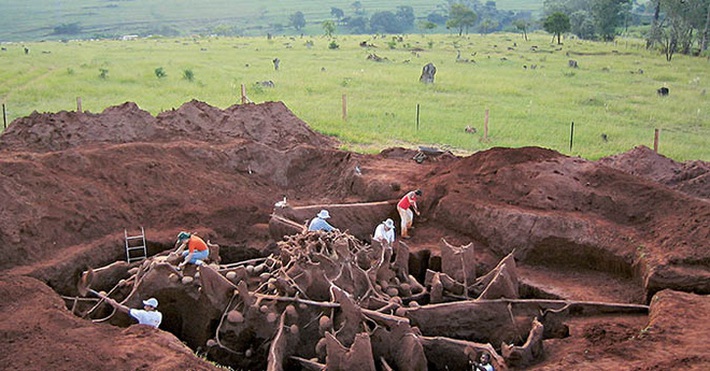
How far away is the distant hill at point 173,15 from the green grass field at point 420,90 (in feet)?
139

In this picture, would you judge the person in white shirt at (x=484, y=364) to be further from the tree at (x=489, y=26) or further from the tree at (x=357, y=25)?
the tree at (x=357, y=25)

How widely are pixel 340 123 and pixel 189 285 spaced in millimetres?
14553

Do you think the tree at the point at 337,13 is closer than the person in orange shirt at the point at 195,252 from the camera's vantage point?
No

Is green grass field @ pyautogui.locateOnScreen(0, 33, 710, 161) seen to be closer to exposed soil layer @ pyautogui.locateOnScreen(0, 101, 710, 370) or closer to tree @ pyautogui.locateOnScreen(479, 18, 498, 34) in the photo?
exposed soil layer @ pyautogui.locateOnScreen(0, 101, 710, 370)

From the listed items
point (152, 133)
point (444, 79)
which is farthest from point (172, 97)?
point (444, 79)

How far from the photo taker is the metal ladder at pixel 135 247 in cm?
1463

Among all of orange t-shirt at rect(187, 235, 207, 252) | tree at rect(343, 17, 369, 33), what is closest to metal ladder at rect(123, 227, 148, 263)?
orange t-shirt at rect(187, 235, 207, 252)

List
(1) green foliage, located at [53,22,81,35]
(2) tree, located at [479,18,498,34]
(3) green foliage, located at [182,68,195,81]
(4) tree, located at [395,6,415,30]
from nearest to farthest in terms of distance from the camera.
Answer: (3) green foliage, located at [182,68,195,81] → (2) tree, located at [479,18,498,34] → (1) green foliage, located at [53,22,81,35] → (4) tree, located at [395,6,415,30]

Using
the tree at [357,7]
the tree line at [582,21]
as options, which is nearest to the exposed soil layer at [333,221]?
the tree line at [582,21]

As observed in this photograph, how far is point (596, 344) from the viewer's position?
10.2 m

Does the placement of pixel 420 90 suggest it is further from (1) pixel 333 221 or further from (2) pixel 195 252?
(2) pixel 195 252

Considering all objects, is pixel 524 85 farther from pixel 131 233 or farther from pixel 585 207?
pixel 131 233

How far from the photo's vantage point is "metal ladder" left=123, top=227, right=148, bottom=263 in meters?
14.6

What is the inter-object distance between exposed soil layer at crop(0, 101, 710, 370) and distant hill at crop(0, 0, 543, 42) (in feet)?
235
